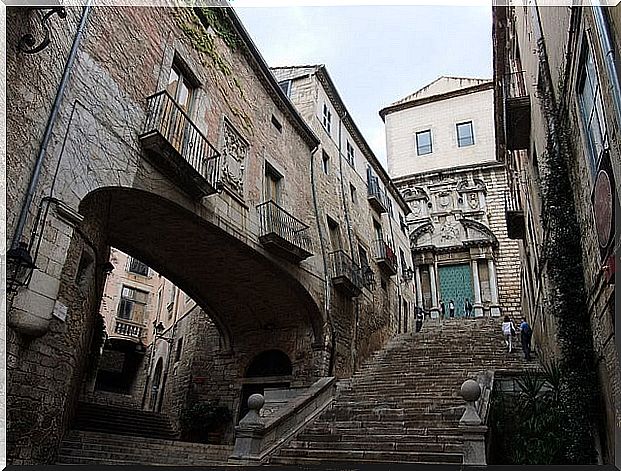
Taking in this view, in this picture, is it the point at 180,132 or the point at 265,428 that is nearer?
the point at 265,428

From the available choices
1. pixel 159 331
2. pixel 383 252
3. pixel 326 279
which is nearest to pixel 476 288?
pixel 383 252

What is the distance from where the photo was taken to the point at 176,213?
8.14 metres

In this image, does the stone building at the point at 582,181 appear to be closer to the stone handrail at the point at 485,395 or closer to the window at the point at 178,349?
the stone handrail at the point at 485,395

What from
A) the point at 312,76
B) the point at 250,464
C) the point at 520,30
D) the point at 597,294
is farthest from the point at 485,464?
the point at 312,76

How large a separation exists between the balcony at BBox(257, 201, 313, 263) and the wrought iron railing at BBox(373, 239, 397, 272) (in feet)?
19.9

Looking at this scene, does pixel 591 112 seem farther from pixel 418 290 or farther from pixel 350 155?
pixel 418 290

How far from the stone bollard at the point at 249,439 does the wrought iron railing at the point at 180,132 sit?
3.63m

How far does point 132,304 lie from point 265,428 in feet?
53.0

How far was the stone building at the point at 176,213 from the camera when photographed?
17.5ft

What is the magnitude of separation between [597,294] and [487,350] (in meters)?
7.46

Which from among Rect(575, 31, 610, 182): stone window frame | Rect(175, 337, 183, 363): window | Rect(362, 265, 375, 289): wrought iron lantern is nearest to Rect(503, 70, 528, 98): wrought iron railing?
Rect(575, 31, 610, 182): stone window frame

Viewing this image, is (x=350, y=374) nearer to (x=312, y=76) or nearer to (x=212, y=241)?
(x=212, y=241)

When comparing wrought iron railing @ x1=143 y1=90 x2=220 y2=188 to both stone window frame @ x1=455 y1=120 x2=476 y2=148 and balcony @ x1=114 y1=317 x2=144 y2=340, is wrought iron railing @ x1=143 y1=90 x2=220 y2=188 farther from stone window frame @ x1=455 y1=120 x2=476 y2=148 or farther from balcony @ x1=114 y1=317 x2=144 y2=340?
stone window frame @ x1=455 y1=120 x2=476 y2=148

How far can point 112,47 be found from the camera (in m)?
7.12
